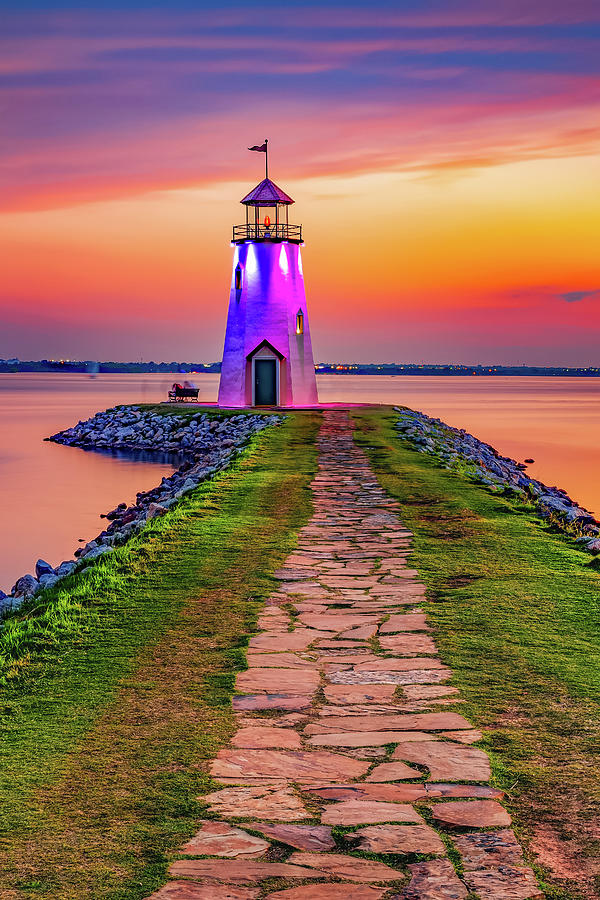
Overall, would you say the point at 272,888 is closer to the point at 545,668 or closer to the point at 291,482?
the point at 545,668

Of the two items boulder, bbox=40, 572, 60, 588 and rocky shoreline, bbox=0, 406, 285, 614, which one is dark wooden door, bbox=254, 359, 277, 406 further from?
boulder, bbox=40, 572, 60, 588

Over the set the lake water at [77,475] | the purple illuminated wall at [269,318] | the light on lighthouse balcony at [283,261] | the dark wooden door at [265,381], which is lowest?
the lake water at [77,475]

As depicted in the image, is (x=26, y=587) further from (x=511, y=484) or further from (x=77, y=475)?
(x=77, y=475)

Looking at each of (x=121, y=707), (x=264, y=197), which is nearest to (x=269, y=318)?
(x=264, y=197)

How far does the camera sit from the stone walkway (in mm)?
3412

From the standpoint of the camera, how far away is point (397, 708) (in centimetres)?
513

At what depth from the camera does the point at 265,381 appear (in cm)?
4022

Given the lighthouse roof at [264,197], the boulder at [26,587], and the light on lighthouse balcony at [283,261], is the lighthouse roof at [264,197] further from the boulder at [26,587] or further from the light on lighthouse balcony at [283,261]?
the boulder at [26,587]

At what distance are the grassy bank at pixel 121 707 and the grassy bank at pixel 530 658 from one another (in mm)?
1433

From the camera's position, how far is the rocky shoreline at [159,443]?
14463mm

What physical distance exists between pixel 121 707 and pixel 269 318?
35.1 meters

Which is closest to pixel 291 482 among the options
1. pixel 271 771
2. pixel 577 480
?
pixel 271 771

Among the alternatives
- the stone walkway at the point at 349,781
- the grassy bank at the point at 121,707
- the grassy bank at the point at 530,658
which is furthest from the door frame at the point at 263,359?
the stone walkway at the point at 349,781

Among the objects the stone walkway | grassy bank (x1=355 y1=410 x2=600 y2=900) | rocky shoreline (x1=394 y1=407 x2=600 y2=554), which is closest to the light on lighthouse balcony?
rocky shoreline (x1=394 y1=407 x2=600 y2=554)
